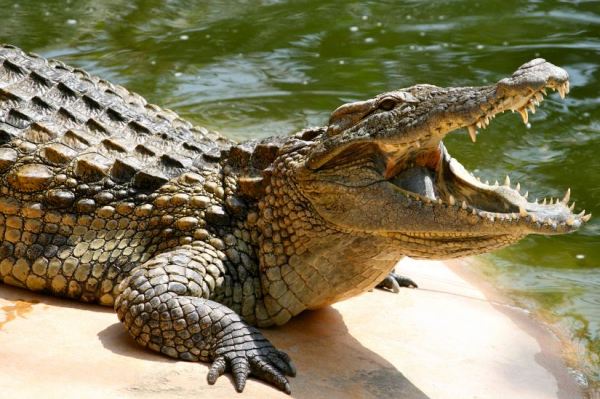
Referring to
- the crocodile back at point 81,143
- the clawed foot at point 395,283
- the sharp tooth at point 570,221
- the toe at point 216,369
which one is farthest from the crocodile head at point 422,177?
the clawed foot at point 395,283

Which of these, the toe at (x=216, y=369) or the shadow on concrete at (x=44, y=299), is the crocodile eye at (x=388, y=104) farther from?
the shadow on concrete at (x=44, y=299)

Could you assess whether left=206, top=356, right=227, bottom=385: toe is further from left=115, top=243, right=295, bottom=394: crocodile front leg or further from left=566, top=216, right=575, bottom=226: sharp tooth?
left=566, top=216, right=575, bottom=226: sharp tooth

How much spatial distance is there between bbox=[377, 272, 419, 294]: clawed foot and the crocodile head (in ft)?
3.69

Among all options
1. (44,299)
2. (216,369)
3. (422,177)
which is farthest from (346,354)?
(44,299)

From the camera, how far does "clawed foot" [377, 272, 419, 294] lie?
561cm

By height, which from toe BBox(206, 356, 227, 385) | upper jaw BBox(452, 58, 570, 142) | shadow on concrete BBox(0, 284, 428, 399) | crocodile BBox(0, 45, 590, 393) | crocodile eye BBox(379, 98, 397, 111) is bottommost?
shadow on concrete BBox(0, 284, 428, 399)

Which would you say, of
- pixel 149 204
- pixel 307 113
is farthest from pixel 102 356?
pixel 307 113

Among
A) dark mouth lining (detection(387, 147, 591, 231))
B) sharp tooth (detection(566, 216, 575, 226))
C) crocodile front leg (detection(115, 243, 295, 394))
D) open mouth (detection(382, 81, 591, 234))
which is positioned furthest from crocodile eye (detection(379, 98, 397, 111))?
crocodile front leg (detection(115, 243, 295, 394))

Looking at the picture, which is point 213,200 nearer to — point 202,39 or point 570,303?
point 570,303

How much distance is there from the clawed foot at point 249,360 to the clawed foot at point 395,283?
1.47m

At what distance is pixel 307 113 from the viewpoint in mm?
8703

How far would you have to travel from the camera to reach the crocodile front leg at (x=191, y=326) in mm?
4152

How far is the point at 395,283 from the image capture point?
221 inches

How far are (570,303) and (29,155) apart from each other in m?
3.48
